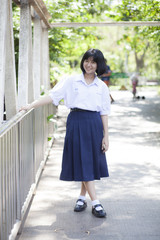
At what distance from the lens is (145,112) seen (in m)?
18.0

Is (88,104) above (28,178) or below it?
above

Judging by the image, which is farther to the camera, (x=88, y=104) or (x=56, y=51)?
(x=56, y=51)

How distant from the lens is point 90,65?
197 inches

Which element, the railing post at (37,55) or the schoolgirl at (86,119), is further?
the railing post at (37,55)

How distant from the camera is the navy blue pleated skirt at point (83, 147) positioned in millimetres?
5117

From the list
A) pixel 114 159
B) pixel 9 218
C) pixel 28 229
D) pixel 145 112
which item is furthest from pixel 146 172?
pixel 145 112

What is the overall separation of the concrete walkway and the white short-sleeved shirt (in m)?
1.19

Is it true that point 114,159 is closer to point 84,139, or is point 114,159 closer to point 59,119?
point 84,139

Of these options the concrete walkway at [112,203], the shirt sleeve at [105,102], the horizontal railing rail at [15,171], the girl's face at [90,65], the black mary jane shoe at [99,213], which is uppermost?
the girl's face at [90,65]

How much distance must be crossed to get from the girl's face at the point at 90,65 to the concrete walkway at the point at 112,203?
1560mm

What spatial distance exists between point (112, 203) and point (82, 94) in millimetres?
1491

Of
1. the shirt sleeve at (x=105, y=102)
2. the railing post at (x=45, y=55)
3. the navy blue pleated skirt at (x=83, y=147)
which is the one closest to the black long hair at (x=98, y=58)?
Answer: the shirt sleeve at (x=105, y=102)

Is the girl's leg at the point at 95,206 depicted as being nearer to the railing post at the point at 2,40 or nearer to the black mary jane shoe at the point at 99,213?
the black mary jane shoe at the point at 99,213

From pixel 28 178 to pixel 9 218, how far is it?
55.5 inches
